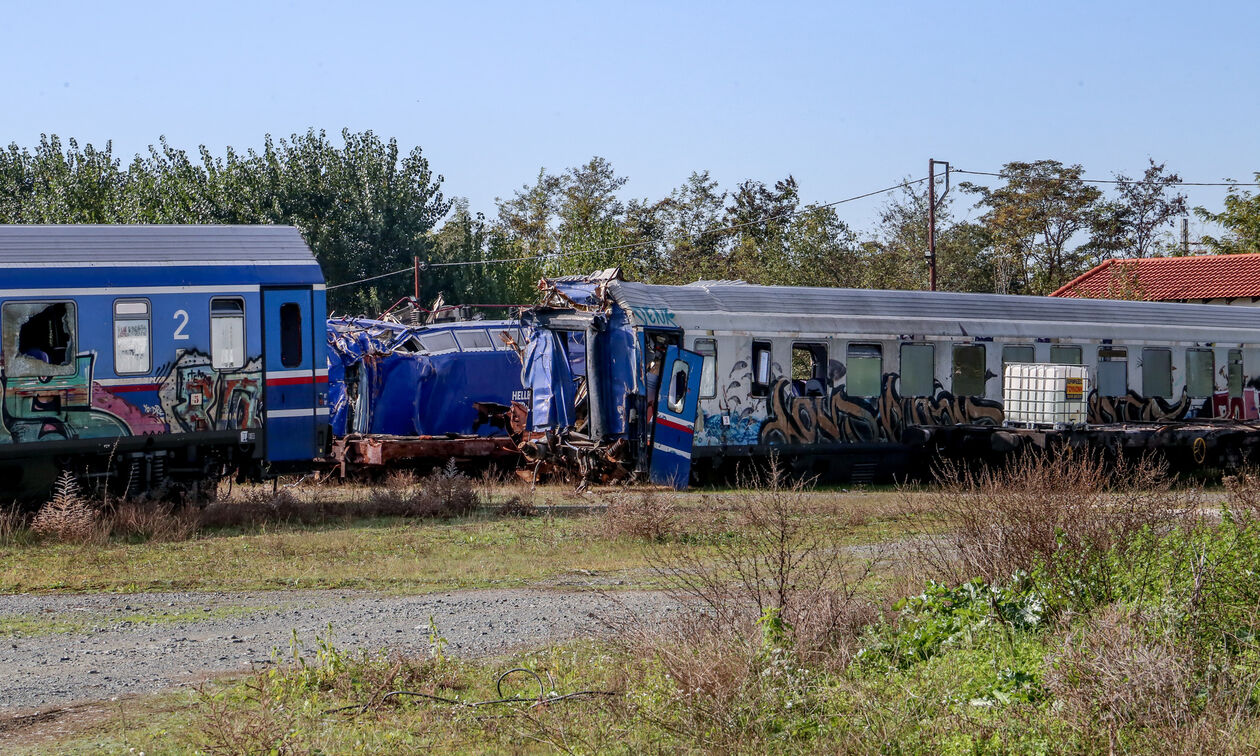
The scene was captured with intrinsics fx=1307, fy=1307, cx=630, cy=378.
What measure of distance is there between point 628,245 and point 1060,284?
17.9 meters

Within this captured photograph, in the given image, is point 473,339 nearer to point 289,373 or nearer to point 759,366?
point 759,366

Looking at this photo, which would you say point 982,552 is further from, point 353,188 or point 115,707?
point 353,188

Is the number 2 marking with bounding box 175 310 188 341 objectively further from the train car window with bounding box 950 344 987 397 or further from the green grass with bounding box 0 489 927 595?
the train car window with bounding box 950 344 987 397

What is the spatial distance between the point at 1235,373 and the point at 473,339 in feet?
49.8

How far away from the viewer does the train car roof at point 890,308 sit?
19.9 meters

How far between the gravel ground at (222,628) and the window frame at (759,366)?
1000 centimetres

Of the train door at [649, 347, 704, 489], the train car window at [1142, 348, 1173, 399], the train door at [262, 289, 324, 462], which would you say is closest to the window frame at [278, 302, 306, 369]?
the train door at [262, 289, 324, 462]

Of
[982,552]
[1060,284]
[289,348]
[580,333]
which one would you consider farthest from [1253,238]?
[982,552]

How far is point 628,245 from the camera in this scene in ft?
172

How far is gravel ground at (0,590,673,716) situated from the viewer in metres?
7.92

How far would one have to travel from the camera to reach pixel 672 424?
63.2 ft

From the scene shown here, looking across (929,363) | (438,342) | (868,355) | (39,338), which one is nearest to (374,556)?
(39,338)

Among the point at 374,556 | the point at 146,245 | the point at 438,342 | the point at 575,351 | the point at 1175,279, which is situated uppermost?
the point at 1175,279

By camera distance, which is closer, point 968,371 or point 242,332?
point 242,332
